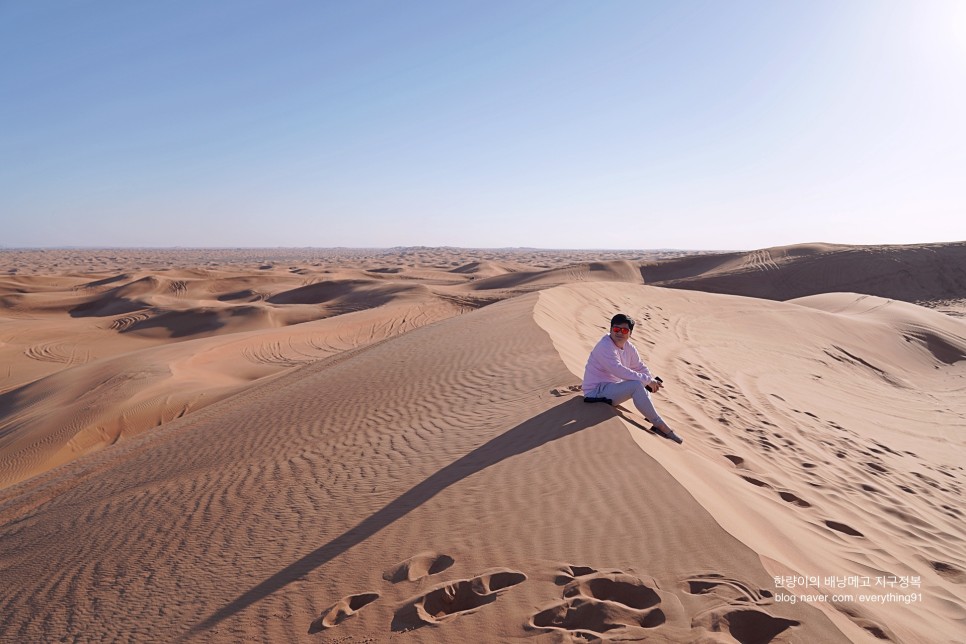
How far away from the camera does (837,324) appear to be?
50.6 ft

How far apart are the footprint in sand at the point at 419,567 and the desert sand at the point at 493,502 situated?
0.02 metres

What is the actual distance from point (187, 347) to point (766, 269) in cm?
3030

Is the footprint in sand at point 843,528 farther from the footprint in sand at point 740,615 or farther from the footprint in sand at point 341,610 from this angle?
the footprint in sand at point 341,610

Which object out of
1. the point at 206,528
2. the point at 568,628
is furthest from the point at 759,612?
the point at 206,528

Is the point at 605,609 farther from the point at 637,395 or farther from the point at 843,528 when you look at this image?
the point at 637,395

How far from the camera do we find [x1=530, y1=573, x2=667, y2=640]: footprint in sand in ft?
8.80

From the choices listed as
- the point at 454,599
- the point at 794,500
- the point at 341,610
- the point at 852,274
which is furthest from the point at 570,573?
the point at 852,274

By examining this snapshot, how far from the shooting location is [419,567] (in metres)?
3.34

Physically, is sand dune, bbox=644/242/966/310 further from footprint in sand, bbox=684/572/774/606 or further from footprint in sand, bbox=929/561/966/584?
footprint in sand, bbox=684/572/774/606

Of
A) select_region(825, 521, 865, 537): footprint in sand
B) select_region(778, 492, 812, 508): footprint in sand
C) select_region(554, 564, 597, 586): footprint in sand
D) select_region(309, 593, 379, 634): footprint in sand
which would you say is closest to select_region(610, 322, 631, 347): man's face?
select_region(778, 492, 812, 508): footprint in sand

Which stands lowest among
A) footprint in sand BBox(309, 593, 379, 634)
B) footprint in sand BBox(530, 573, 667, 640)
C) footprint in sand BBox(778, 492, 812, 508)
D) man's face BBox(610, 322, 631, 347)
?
footprint in sand BBox(778, 492, 812, 508)

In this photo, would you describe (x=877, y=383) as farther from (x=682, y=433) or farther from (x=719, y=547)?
(x=719, y=547)

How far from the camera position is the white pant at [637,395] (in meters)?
5.41

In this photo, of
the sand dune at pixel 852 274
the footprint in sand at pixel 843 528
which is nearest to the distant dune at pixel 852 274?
the sand dune at pixel 852 274
